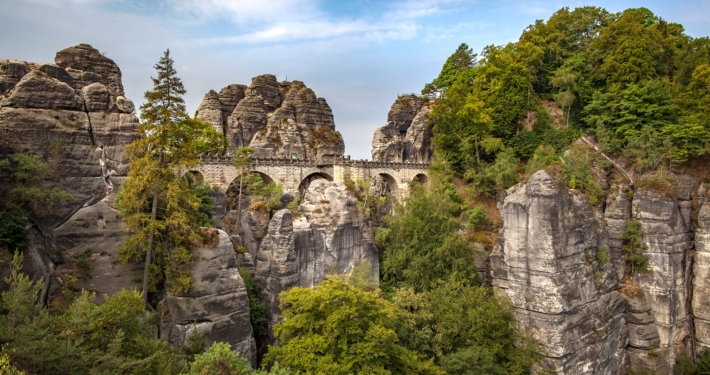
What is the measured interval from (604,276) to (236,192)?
82.3ft

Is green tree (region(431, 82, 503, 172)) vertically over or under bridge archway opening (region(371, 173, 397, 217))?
over

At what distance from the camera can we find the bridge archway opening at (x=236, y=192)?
30.6 metres

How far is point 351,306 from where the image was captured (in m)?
17.3

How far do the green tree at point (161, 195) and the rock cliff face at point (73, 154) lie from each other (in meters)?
1.43

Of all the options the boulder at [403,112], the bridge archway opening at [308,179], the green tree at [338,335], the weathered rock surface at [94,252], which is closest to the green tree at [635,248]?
the green tree at [338,335]

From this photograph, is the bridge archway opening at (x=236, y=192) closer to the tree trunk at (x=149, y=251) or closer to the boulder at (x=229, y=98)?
the boulder at (x=229, y=98)

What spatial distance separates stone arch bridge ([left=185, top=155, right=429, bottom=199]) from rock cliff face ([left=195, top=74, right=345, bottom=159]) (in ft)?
13.5

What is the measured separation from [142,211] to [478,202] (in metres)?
23.1

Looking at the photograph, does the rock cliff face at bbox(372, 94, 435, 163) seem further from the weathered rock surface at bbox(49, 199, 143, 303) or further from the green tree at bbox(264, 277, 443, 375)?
the weathered rock surface at bbox(49, 199, 143, 303)

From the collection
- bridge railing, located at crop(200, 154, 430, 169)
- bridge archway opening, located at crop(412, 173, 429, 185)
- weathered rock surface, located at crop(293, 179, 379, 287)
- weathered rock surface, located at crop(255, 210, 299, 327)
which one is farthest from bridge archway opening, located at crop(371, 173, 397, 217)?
weathered rock surface, located at crop(255, 210, 299, 327)

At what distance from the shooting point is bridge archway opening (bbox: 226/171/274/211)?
101 ft

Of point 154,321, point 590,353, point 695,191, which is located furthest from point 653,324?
point 154,321

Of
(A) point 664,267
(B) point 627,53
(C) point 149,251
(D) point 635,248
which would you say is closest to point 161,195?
(C) point 149,251

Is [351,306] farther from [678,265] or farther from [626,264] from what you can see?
[678,265]
